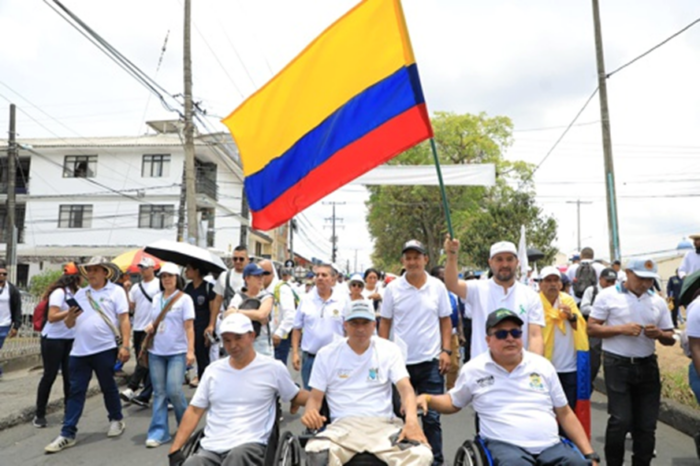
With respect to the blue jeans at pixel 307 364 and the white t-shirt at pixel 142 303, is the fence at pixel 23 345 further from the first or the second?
the blue jeans at pixel 307 364

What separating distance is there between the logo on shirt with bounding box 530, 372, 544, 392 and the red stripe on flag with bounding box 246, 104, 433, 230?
214 centimetres

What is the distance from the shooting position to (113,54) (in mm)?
9516

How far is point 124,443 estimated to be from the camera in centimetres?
591

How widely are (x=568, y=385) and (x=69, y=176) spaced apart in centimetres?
3886

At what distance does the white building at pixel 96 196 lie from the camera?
36844mm

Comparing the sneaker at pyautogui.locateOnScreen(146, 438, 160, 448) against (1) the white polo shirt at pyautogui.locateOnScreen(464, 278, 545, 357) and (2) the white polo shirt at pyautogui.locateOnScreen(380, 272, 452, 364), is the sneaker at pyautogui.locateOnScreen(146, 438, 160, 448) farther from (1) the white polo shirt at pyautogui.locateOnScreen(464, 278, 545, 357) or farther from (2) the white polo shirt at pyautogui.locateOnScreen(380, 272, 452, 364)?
(1) the white polo shirt at pyautogui.locateOnScreen(464, 278, 545, 357)

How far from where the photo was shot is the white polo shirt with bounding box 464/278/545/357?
14.6ft

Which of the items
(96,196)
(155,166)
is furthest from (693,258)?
(96,196)

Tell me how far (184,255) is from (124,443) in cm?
205

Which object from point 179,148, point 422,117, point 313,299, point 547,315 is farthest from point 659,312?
point 179,148

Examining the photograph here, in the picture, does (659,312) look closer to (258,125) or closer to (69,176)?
(258,125)

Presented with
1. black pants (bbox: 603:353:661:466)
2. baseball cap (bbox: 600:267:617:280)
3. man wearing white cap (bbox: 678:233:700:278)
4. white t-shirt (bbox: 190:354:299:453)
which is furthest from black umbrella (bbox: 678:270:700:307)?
man wearing white cap (bbox: 678:233:700:278)

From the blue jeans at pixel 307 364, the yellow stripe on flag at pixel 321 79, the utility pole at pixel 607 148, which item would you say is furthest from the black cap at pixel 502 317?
the utility pole at pixel 607 148

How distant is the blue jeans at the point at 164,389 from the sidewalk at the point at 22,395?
2119 mm
